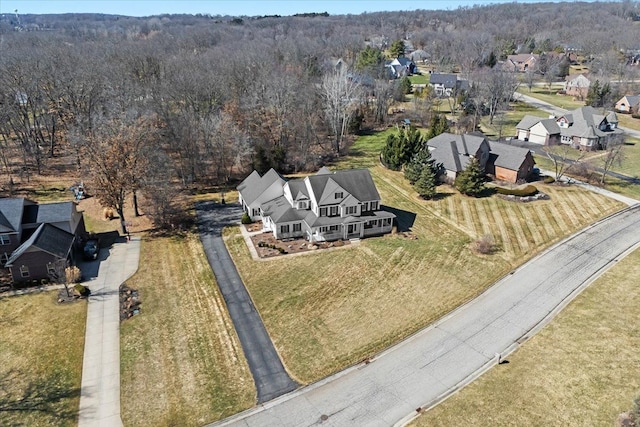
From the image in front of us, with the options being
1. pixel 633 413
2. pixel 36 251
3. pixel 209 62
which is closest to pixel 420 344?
pixel 633 413

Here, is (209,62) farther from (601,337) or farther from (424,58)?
(424,58)

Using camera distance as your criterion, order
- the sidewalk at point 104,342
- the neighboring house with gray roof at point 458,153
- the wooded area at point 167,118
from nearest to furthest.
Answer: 1. the sidewalk at point 104,342
2. the wooded area at point 167,118
3. the neighboring house with gray roof at point 458,153

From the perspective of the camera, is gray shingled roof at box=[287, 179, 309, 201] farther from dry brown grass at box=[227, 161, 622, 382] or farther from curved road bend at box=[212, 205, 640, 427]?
curved road bend at box=[212, 205, 640, 427]

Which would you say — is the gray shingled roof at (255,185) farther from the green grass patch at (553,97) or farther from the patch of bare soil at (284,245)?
the green grass patch at (553,97)

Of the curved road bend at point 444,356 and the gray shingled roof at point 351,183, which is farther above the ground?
the gray shingled roof at point 351,183

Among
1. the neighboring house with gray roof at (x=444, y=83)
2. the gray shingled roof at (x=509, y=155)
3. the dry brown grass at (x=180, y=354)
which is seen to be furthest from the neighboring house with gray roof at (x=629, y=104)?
Answer: the dry brown grass at (x=180, y=354)

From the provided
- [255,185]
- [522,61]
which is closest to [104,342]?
[255,185]
